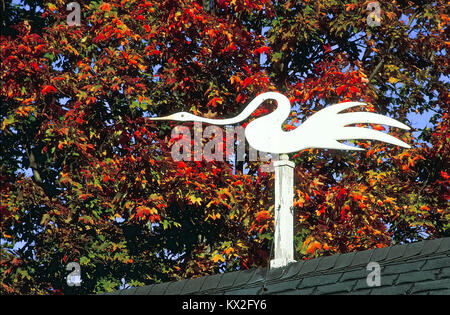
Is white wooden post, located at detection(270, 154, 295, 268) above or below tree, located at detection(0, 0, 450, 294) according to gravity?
below

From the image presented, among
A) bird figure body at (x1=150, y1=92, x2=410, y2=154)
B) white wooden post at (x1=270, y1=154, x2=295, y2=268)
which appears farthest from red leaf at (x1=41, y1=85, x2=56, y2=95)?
white wooden post at (x1=270, y1=154, x2=295, y2=268)

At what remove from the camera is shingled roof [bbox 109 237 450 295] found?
310 inches

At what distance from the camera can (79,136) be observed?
18297 millimetres

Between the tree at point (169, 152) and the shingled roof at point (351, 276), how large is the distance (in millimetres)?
8002

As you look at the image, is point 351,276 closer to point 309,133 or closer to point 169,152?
point 309,133

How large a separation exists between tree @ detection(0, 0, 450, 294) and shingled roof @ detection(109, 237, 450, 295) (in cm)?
800

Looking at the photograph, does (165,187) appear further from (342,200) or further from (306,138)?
(306,138)

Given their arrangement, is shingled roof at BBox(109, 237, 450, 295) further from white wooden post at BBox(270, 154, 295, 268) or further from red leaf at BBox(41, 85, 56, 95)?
red leaf at BBox(41, 85, 56, 95)
